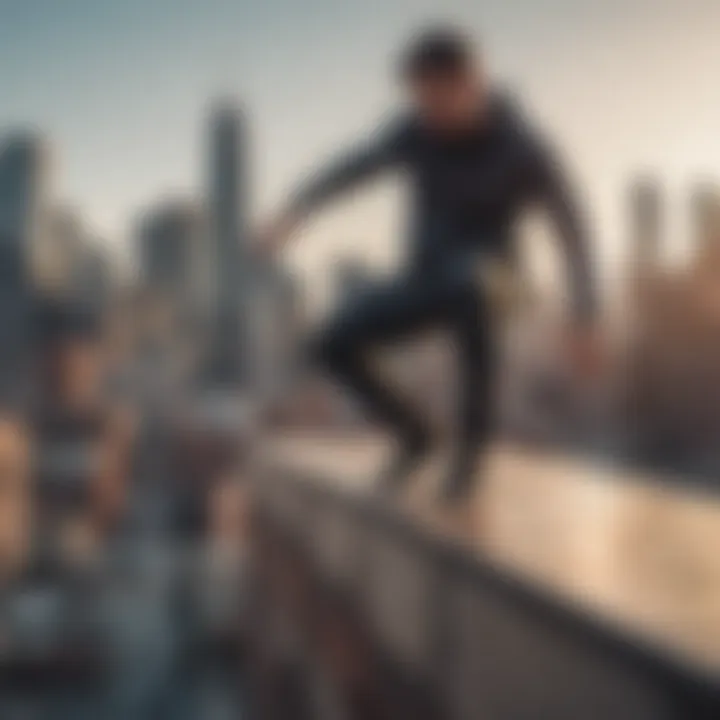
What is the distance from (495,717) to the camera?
3.04ft

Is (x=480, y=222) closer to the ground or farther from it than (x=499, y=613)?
farther from it

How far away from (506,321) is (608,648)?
791 millimetres

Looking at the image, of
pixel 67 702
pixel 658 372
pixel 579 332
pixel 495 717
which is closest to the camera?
pixel 495 717

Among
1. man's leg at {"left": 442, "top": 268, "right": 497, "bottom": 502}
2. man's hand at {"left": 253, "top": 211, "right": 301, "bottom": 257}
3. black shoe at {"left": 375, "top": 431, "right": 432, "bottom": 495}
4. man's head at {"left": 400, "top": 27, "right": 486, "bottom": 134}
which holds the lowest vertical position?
black shoe at {"left": 375, "top": 431, "right": 432, "bottom": 495}

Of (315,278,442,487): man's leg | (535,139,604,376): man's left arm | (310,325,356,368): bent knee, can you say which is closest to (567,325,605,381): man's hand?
(535,139,604,376): man's left arm

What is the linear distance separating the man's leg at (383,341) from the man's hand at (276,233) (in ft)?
0.60

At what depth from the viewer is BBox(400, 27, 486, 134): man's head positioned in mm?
1330

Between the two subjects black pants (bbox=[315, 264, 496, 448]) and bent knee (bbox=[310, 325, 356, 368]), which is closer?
black pants (bbox=[315, 264, 496, 448])

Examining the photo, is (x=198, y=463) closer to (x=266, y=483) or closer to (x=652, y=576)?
(x=266, y=483)

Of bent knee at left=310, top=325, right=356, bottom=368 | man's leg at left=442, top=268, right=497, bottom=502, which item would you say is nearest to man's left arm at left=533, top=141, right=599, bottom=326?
man's leg at left=442, top=268, right=497, bottom=502

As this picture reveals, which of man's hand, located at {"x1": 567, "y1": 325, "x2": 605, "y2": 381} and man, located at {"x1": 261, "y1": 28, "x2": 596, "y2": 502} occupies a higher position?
man, located at {"x1": 261, "y1": 28, "x2": 596, "y2": 502}

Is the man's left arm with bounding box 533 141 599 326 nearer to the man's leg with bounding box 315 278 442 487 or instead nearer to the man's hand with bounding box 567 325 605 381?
the man's hand with bounding box 567 325 605 381

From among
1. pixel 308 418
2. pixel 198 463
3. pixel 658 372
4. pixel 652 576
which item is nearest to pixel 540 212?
pixel 652 576

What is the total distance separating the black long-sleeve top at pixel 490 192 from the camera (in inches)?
55.2
